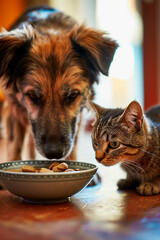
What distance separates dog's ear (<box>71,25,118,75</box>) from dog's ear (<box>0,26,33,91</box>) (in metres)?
0.32

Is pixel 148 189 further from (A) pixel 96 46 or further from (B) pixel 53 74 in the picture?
(A) pixel 96 46

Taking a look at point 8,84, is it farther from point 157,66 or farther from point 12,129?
point 157,66

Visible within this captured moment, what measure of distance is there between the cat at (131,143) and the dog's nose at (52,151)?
0.29 meters

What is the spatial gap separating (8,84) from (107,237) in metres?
1.46

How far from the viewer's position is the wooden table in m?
1.08

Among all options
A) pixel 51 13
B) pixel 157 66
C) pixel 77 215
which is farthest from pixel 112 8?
pixel 77 215

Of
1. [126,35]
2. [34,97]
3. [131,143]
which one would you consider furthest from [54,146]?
[126,35]

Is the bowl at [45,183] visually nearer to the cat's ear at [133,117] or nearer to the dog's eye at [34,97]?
the cat's ear at [133,117]

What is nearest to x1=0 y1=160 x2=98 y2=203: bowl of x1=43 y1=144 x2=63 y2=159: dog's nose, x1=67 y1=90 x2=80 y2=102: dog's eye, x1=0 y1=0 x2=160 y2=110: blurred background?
x1=43 y1=144 x2=63 y2=159: dog's nose

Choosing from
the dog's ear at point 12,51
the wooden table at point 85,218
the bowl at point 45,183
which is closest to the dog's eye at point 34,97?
the dog's ear at point 12,51

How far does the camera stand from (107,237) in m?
1.06

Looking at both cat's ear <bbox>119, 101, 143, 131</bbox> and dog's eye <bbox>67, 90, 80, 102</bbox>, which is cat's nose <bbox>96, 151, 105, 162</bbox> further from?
dog's eye <bbox>67, 90, 80, 102</bbox>

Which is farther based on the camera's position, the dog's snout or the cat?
the dog's snout

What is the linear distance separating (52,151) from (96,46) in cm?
78
